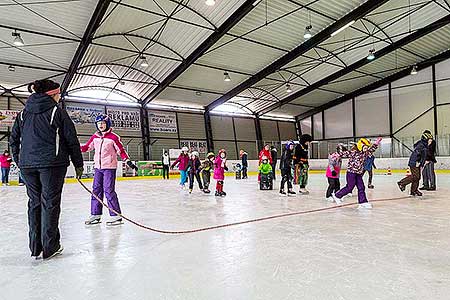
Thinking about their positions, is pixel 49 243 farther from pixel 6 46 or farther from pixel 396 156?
pixel 396 156

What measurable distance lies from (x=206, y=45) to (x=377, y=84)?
15.6 m

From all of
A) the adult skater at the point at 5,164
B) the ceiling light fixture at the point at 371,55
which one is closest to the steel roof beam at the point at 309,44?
the ceiling light fixture at the point at 371,55

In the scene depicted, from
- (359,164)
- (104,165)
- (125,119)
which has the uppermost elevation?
(125,119)

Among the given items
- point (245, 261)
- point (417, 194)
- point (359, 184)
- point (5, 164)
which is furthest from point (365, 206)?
point (5, 164)

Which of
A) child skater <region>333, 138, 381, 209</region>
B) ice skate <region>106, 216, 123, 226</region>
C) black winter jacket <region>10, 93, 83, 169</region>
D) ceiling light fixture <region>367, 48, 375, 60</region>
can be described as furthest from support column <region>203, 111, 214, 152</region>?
black winter jacket <region>10, 93, 83, 169</region>

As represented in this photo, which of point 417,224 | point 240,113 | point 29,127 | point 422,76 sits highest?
point 422,76

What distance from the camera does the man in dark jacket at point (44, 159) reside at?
269 centimetres

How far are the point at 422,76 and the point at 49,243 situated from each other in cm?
2574

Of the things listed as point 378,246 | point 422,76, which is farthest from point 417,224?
point 422,76

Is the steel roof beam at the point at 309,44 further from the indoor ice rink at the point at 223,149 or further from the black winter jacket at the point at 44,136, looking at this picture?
the black winter jacket at the point at 44,136

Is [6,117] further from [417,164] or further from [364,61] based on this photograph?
[364,61]

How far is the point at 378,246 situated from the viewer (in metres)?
2.95

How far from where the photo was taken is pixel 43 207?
8.82ft

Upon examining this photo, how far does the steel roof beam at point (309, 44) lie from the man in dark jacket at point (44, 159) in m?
14.5
